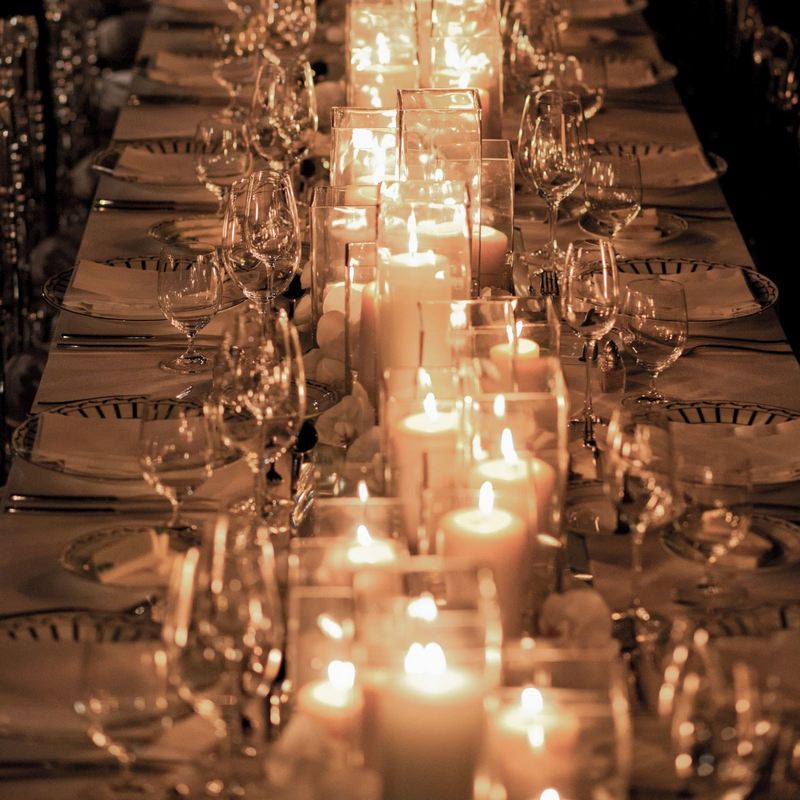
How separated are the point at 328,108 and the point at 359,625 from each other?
281 cm

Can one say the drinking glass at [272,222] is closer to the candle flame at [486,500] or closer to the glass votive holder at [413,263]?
the glass votive holder at [413,263]

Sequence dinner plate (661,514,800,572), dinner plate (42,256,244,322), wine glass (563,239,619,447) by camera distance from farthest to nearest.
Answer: dinner plate (42,256,244,322) < wine glass (563,239,619,447) < dinner plate (661,514,800,572)

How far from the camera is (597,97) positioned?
3.88m

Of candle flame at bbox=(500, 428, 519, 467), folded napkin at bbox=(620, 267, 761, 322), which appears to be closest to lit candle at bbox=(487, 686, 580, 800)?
candle flame at bbox=(500, 428, 519, 467)

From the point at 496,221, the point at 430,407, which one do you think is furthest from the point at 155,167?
the point at 430,407

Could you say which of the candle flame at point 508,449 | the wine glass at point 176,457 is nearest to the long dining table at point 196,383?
the wine glass at point 176,457

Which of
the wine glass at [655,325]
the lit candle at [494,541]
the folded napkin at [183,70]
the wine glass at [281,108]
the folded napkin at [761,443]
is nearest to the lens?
the lit candle at [494,541]

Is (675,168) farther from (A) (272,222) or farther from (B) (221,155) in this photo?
(A) (272,222)

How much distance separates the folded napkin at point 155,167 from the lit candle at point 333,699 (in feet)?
7.54

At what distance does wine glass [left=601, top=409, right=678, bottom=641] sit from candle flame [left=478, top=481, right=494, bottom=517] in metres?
0.22

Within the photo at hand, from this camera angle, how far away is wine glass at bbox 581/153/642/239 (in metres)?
2.97

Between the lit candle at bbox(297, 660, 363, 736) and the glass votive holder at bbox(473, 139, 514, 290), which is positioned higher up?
the lit candle at bbox(297, 660, 363, 736)

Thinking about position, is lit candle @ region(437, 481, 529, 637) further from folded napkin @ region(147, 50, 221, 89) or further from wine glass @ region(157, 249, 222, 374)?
folded napkin @ region(147, 50, 221, 89)

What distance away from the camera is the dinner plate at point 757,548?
1.85m
